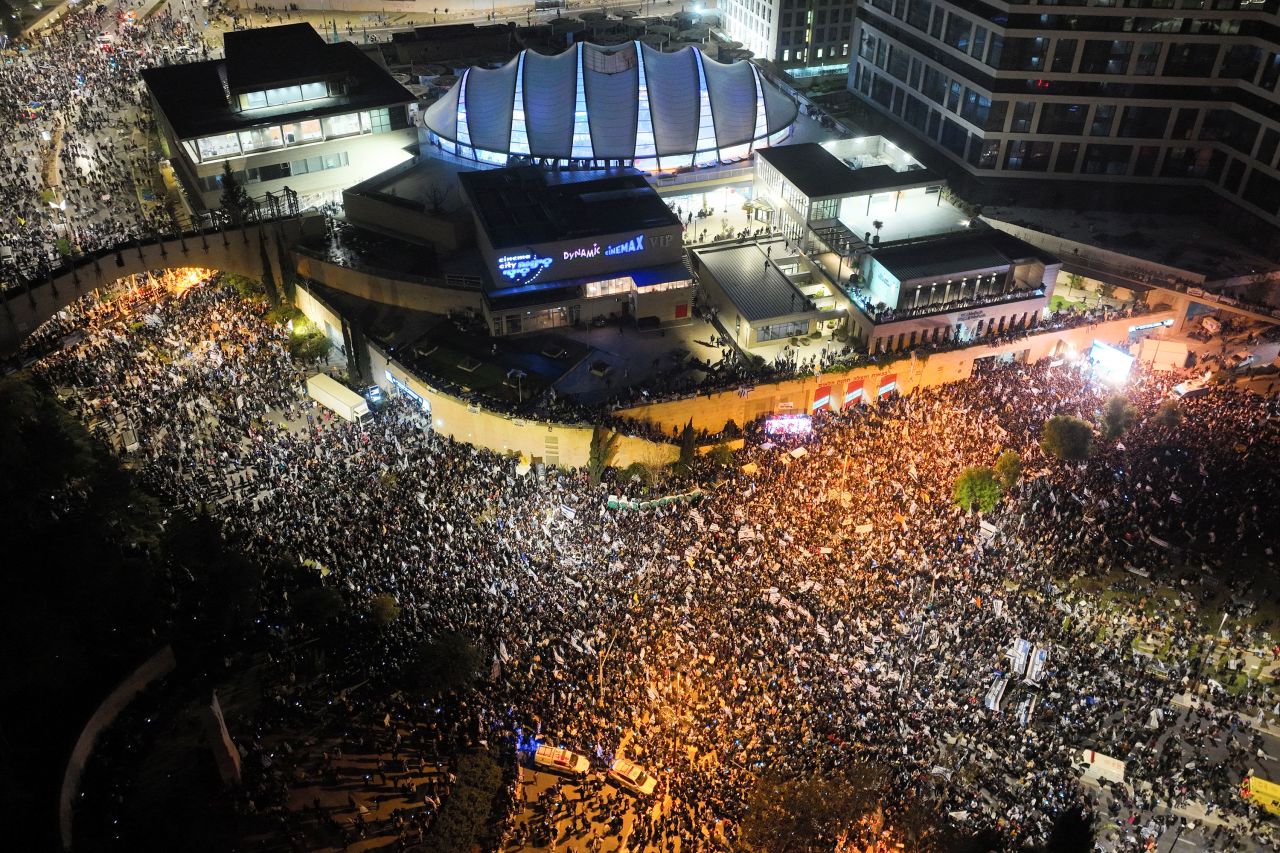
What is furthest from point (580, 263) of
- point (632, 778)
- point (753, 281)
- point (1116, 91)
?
point (1116, 91)

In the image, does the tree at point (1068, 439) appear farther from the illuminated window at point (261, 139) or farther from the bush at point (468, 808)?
the illuminated window at point (261, 139)

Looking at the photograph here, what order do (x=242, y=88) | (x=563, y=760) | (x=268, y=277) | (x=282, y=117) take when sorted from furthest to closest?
1. (x=282, y=117)
2. (x=242, y=88)
3. (x=268, y=277)
4. (x=563, y=760)

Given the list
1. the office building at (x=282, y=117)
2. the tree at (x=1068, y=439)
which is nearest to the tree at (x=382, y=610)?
the tree at (x=1068, y=439)

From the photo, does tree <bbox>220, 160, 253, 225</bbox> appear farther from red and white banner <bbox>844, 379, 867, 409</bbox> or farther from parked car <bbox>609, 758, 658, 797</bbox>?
parked car <bbox>609, 758, 658, 797</bbox>

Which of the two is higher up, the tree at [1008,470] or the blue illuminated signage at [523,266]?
the blue illuminated signage at [523,266]

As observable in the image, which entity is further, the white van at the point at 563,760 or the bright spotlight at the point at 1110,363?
the bright spotlight at the point at 1110,363

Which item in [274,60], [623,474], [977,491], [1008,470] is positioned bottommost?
[623,474]

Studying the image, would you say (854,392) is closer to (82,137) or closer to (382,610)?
(382,610)
